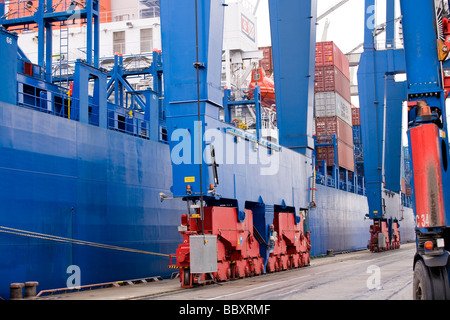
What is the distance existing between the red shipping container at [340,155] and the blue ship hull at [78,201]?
27.0 meters

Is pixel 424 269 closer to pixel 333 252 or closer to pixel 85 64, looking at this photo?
pixel 85 64

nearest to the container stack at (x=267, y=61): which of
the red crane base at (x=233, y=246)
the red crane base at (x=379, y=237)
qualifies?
the red crane base at (x=379, y=237)

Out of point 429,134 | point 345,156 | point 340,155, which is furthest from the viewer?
point 345,156

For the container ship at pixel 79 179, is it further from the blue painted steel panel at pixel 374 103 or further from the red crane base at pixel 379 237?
the red crane base at pixel 379 237

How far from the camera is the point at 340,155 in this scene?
5212cm

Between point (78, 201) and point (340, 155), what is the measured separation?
36612 mm

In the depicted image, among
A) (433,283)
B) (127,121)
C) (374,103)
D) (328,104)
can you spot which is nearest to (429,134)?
(433,283)

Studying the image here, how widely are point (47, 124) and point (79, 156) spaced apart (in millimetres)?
1707

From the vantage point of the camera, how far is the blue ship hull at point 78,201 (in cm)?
1588

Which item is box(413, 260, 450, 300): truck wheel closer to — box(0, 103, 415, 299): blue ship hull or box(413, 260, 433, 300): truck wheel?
box(413, 260, 433, 300): truck wheel

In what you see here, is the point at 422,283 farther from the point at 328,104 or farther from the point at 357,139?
the point at 357,139

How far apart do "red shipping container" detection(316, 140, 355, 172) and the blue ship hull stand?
27.0 metres

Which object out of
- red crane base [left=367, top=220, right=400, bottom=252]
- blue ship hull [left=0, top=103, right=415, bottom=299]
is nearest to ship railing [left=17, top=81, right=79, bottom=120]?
blue ship hull [left=0, top=103, right=415, bottom=299]

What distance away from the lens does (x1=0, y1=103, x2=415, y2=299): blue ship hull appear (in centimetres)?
1588
